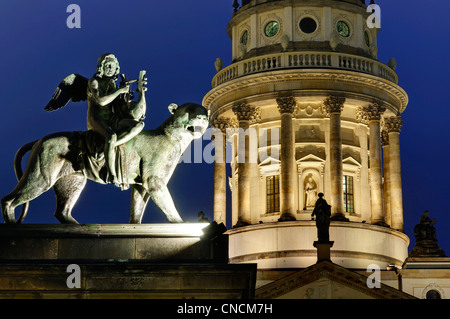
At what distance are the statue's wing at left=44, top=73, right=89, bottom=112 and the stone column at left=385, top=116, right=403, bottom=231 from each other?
48436 mm

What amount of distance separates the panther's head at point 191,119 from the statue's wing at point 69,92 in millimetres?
1837

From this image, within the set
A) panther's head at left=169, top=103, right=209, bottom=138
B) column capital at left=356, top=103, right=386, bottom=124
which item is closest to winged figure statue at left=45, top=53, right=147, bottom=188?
panther's head at left=169, top=103, right=209, bottom=138

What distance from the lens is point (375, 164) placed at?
213 feet

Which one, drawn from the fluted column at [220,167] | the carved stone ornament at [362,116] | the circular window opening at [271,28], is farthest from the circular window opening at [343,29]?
the fluted column at [220,167]

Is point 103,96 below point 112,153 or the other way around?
the other way around

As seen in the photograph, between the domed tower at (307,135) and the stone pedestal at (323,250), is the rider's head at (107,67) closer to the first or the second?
the stone pedestal at (323,250)

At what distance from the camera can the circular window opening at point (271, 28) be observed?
221ft

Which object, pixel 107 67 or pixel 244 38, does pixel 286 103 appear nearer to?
pixel 244 38

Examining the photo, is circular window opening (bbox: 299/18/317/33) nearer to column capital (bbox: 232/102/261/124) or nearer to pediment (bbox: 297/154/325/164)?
column capital (bbox: 232/102/261/124)

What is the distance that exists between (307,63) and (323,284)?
16.3 meters

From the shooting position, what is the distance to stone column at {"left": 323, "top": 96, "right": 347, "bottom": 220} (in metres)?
63.8

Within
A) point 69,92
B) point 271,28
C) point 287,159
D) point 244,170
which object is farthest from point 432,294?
point 69,92
